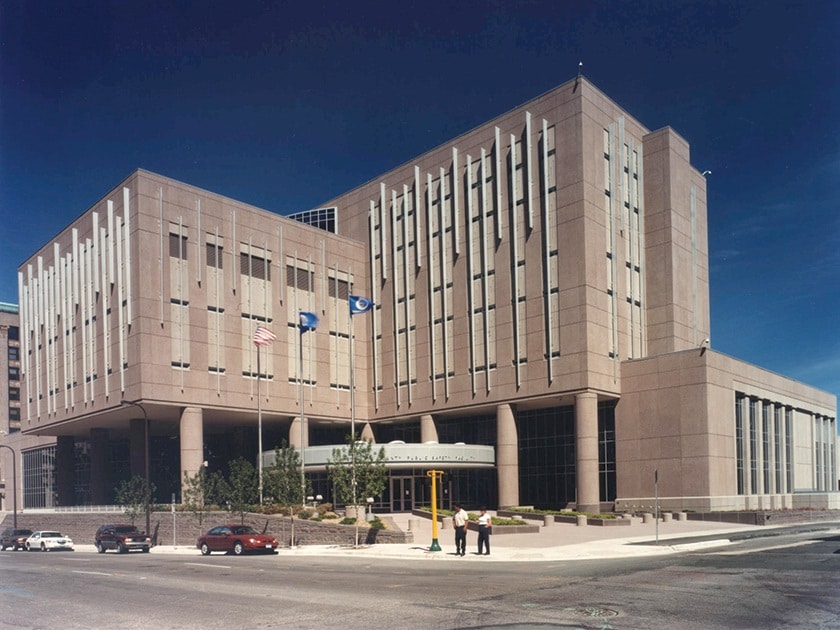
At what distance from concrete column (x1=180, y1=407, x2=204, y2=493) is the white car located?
926 centimetres

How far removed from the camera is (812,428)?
72.8 meters

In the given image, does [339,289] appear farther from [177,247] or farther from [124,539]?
[124,539]

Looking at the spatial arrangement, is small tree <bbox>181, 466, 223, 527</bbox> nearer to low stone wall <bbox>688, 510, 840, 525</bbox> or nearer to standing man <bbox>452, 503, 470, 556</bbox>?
standing man <bbox>452, 503, 470, 556</bbox>

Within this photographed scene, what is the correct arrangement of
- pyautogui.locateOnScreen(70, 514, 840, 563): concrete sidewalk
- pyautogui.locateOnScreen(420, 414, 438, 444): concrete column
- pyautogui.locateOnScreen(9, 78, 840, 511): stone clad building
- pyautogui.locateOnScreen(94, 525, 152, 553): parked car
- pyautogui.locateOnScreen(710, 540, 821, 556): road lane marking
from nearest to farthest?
1. pyautogui.locateOnScreen(710, 540, 821, 556): road lane marking
2. pyautogui.locateOnScreen(70, 514, 840, 563): concrete sidewalk
3. pyautogui.locateOnScreen(94, 525, 152, 553): parked car
4. pyautogui.locateOnScreen(9, 78, 840, 511): stone clad building
5. pyautogui.locateOnScreen(420, 414, 438, 444): concrete column

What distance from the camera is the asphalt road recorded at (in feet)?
46.6

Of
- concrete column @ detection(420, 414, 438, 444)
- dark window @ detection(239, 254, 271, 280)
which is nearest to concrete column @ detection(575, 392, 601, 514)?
concrete column @ detection(420, 414, 438, 444)

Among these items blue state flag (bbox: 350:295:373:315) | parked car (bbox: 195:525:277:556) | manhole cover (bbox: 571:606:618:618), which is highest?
blue state flag (bbox: 350:295:373:315)

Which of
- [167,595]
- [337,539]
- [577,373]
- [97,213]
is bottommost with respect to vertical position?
[337,539]

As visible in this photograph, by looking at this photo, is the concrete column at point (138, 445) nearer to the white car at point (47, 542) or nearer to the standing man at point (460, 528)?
the white car at point (47, 542)

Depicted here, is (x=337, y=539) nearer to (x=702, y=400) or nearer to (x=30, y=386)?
(x=702, y=400)

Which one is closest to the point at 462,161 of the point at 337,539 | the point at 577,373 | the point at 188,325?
the point at 577,373

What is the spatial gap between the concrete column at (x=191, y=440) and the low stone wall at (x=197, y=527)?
194 inches

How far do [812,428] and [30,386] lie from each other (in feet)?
245

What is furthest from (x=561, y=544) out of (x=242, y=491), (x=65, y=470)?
(x=65, y=470)
